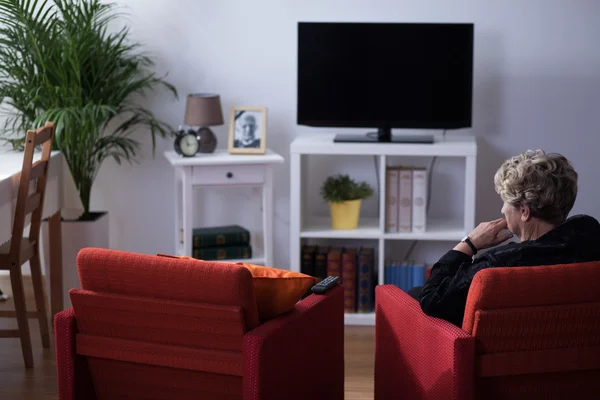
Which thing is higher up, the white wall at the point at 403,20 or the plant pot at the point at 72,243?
the white wall at the point at 403,20

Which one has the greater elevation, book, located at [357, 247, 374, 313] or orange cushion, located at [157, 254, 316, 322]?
orange cushion, located at [157, 254, 316, 322]

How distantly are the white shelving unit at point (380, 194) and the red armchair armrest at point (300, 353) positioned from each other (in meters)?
1.58

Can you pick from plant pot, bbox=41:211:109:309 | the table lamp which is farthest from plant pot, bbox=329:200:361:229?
plant pot, bbox=41:211:109:309

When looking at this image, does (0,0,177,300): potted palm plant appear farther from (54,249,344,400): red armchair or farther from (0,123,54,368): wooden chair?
(54,249,344,400): red armchair

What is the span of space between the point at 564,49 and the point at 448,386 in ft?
9.36

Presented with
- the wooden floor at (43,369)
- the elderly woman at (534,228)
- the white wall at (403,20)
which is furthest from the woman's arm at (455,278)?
the white wall at (403,20)

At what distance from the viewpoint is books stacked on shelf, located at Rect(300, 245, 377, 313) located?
4.57 meters

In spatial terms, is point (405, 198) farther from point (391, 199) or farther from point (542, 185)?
point (542, 185)

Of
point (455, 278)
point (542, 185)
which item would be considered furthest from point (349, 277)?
point (542, 185)

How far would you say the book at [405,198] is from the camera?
4508 mm

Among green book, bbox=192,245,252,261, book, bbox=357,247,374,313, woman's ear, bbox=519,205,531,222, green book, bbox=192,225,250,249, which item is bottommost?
book, bbox=357,247,374,313

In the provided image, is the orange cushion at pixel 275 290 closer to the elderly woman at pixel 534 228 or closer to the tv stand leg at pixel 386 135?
the elderly woman at pixel 534 228

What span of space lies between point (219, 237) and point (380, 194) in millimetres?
885

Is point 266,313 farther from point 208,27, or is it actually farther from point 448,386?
point 208,27
